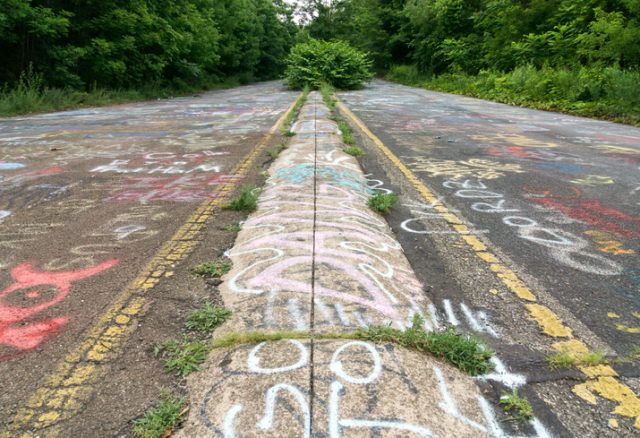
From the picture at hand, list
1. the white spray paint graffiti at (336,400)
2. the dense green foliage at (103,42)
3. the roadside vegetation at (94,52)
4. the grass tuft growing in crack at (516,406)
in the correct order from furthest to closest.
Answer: the dense green foliage at (103,42)
the roadside vegetation at (94,52)
the grass tuft growing in crack at (516,406)
the white spray paint graffiti at (336,400)

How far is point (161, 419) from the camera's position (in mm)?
1866

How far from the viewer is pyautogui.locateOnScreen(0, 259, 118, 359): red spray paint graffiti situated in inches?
98.0

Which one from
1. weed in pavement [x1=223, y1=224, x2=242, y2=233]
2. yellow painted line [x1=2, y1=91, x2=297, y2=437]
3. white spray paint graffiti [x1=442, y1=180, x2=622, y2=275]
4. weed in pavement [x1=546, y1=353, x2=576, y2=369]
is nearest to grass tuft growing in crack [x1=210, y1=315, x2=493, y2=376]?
weed in pavement [x1=546, y1=353, x2=576, y2=369]

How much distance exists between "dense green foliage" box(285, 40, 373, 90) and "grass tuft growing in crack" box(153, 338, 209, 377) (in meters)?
25.3

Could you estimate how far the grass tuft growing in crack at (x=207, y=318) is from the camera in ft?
8.39

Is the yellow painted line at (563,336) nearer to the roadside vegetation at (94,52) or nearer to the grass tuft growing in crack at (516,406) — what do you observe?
the grass tuft growing in crack at (516,406)

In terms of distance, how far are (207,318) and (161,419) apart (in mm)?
791

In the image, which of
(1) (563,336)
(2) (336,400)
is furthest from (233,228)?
(1) (563,336)

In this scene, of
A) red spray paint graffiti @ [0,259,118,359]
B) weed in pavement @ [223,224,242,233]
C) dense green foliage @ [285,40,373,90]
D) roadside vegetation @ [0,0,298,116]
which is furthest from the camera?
dense green foliage @ [285,40,373,90]

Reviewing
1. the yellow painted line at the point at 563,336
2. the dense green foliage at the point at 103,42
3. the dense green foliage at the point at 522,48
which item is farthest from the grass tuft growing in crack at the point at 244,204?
the dense green foliage at the point at 103,42

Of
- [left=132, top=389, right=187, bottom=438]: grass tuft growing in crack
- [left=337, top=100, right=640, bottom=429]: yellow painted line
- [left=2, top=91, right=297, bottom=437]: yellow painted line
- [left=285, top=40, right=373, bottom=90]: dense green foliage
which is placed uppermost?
[left=285, top=40, right=373, bottom=90]: dense green foliage

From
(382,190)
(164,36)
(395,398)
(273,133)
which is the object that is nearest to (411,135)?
(273,133)

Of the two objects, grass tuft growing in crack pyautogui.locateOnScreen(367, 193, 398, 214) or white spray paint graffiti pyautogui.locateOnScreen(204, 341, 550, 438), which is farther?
grass tuft growing in crack pyautogui.locateOnScreen(367, 193, 398, 214)

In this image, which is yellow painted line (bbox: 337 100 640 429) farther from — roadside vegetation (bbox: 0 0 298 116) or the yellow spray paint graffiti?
roadside vegetation (bbox: 0 0 298 116)
